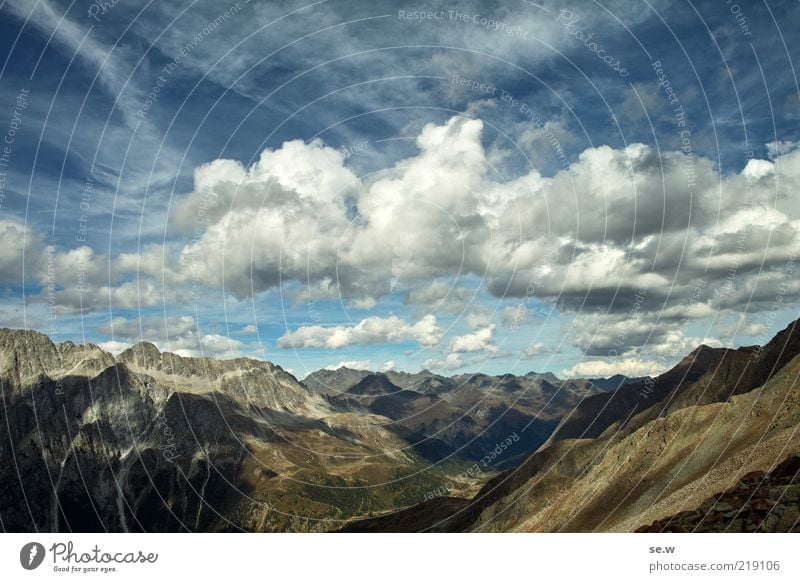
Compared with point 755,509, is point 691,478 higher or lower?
lower

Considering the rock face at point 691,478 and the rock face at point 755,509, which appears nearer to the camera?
the rock face at point 755,509

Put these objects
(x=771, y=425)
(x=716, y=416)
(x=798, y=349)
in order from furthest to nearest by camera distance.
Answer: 1. (x=798, y=349)
2. (x=716, y=416)
3. (x=771, y=425)

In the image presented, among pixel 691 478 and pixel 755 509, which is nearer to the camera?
pixel 755 509

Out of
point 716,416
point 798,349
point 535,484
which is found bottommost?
point 535,484

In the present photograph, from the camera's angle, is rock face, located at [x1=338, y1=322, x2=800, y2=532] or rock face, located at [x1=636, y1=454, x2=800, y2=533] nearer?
rock face, located at [x1=636, y1=454, x2=800, y2=533]

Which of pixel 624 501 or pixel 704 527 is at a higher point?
pixel 704 527
